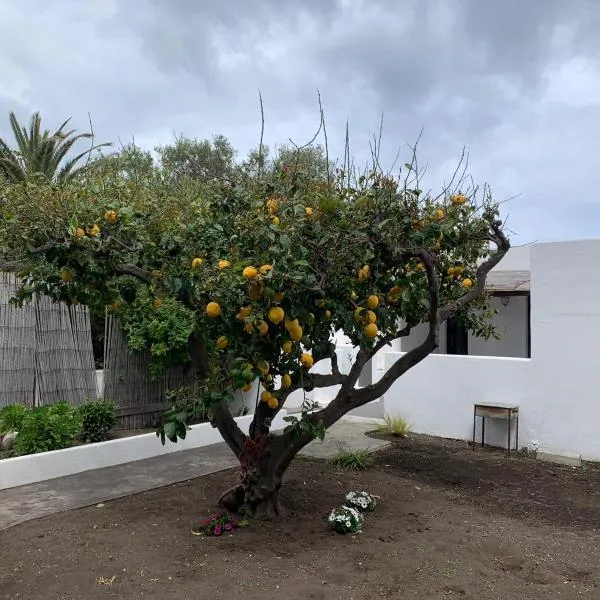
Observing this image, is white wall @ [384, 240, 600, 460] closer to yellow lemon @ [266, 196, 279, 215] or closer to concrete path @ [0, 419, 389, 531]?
concrete path @ [0, 419, 389, 531]

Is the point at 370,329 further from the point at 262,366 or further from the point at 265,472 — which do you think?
the point at 265,472

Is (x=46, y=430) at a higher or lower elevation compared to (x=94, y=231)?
lower

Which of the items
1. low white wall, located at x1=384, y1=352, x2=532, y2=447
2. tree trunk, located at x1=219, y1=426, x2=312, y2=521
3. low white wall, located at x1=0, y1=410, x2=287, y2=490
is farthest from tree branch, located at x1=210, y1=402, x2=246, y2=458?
low white wall, located at x1=384, y1=352, x2=532, y2=447

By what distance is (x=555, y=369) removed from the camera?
25.3 ft

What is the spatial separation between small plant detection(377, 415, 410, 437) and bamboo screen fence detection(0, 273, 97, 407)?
4151 mm

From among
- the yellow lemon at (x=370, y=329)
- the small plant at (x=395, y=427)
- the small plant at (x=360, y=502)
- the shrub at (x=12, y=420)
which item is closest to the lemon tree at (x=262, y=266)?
the yellow lemon at (x=370, y=329)

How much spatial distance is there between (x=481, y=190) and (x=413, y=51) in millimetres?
1802

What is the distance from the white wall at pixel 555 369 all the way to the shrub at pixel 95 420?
4.75 m

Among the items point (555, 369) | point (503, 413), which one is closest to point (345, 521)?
point (503, 413)

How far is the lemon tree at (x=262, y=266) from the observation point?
3.60 metres

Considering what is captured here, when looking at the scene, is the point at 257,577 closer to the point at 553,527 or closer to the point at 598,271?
the point at 553,527

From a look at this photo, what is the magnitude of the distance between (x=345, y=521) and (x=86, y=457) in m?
3.36

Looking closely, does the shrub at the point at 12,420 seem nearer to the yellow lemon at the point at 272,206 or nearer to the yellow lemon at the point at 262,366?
the yellow lemon at the point at 262,366

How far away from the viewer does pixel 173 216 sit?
5.18 metres
